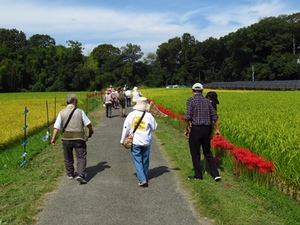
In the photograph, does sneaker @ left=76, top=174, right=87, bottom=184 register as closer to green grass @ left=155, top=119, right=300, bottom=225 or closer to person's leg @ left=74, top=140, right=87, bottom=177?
person's leg @ left=74, top=140, right=87, bottom=177

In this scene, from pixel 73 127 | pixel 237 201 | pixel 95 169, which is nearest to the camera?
pixel 237 201

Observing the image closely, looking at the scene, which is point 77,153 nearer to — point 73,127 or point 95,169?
point 73,127

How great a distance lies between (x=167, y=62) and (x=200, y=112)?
10130 centimetres

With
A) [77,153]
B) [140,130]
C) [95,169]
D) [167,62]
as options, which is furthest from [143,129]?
[167,62]

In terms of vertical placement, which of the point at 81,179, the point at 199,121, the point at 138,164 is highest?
the point at 199,121

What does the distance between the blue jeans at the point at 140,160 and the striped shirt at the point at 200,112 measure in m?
1.07

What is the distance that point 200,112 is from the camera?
6176 millimetres

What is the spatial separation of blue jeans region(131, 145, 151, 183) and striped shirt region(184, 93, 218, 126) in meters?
1.07

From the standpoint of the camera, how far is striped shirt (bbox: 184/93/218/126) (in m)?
6.17

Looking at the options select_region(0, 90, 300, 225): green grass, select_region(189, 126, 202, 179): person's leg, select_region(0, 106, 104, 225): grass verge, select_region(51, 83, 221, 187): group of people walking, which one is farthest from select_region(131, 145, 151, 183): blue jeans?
select_region(0, 106, 104, 225): grass verge

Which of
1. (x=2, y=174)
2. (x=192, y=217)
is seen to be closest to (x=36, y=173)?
(x=2, y=174)

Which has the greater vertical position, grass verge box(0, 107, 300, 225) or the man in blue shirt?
the man in blue shirt

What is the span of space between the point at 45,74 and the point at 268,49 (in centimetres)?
5581

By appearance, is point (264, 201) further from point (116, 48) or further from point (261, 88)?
point (116, 48)
